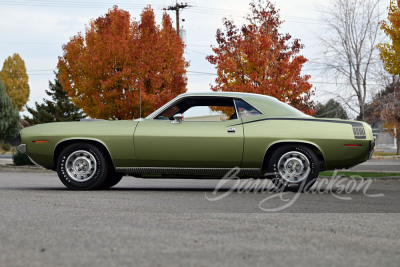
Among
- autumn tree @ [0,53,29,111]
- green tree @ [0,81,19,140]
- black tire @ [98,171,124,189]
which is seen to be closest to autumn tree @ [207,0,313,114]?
black tire @ [98,171,124,189]

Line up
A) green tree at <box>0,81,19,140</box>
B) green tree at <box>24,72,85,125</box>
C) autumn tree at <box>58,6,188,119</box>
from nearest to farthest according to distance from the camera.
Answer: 1. autumn tree at <box>58,6,188,119</box>
2. green tree at <box>0,81,19,140</box>
3. green tree at <box>24,72,85,125</box>

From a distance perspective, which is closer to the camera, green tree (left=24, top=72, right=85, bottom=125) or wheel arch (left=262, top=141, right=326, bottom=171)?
wheel arch (left=262, top=141, right=326, bottom=171)

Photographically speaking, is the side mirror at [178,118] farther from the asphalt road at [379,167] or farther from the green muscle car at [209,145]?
the asphalt road at [379,167]

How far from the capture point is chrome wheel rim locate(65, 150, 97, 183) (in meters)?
9.17

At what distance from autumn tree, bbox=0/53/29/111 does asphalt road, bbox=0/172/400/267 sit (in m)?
70.5

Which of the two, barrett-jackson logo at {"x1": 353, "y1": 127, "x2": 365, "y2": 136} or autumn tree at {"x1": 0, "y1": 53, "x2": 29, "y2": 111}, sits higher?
autumn tree at {"x1": 0, "y1": 53, "x2": 29, "y2": 111}

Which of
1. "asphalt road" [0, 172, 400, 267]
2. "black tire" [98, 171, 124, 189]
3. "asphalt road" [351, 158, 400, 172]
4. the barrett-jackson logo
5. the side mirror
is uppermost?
the side mirror

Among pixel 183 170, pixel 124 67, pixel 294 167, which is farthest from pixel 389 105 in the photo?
pixel 183 170

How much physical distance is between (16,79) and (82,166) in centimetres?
7104

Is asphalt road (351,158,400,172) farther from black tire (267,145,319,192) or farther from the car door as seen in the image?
the car door

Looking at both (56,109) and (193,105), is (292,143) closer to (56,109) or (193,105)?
(193,105)

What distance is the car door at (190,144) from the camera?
351 inches

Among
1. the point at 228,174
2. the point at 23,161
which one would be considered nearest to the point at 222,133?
the point at 228,174

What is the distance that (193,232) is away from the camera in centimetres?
512
